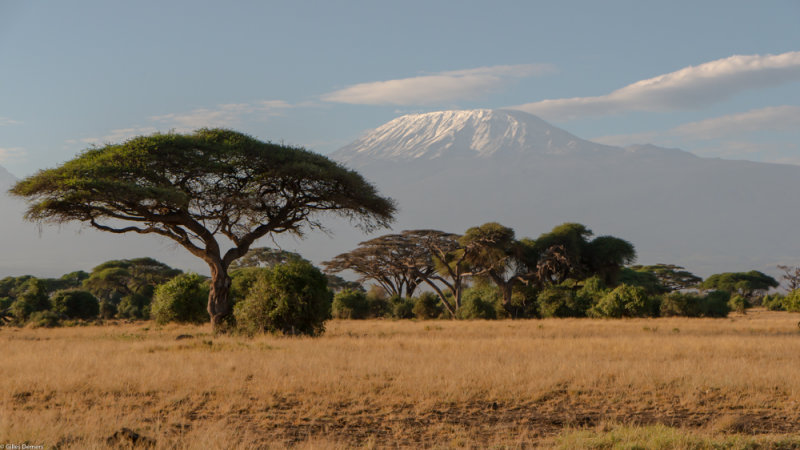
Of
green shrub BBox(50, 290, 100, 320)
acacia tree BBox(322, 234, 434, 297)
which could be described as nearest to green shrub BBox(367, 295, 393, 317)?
acacia tree BBox(322, 234, 434, 297)

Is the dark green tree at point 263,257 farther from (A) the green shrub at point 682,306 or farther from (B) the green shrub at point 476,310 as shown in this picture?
(A) the green shrub at point 682,306

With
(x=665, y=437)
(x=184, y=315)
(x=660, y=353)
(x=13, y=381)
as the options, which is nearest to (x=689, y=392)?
(x=665, y=437)

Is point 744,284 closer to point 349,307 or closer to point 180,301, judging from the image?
point 349,307

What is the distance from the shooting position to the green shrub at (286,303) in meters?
22.6

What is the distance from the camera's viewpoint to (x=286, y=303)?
22.4 metres

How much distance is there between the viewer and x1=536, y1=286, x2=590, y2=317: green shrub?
4069cm

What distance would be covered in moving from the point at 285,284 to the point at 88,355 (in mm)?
7367

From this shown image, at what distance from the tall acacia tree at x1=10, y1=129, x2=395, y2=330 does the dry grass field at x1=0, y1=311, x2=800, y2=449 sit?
7705 millimetres

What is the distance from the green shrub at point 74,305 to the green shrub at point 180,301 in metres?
13.0

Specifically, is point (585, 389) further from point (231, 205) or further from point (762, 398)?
point (231, 205)

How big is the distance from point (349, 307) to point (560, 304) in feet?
47.6

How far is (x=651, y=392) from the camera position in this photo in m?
11.6

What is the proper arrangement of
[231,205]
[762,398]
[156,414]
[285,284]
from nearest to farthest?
1. [156,414]
2. [762,398]
3. [285,284]
4. [231,205]

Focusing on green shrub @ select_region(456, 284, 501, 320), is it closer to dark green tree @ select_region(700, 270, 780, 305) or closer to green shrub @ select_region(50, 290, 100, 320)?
green shrub @ select_region(50, 290, 100, 320)
